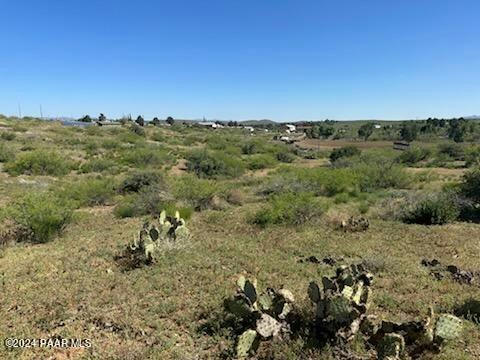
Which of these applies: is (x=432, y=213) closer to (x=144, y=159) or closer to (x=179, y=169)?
(x=179, y=169)

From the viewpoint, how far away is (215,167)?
25.1 metres

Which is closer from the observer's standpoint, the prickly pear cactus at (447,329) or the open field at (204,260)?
the prickly pear cactus at (447,329)

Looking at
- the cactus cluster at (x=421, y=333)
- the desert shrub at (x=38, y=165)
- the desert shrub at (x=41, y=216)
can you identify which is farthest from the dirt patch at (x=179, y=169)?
the cactus cluster at (x=421, y=333)

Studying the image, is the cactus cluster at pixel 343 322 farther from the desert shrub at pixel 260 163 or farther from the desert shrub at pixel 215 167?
the desert shrub at pixel 260 163

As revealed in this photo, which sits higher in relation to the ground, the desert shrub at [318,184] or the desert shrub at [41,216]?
the desert shrub at [41,216]

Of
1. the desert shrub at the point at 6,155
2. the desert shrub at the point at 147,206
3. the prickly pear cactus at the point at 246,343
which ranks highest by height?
the desert shrub at the point at 6,155

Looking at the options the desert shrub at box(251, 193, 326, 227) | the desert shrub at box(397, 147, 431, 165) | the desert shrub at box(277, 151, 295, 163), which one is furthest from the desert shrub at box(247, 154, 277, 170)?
the desert shrub at box(251, 193, 326, 227)

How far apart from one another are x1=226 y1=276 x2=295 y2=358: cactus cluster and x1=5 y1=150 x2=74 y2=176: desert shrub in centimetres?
1898

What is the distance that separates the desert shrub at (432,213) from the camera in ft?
40.0

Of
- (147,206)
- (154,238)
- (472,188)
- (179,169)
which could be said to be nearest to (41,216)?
(154,238)

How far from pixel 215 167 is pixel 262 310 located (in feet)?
64.5

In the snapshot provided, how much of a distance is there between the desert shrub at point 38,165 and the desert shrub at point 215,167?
732 centimetres

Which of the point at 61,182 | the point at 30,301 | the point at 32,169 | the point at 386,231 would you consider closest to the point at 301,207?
the point at 386,231

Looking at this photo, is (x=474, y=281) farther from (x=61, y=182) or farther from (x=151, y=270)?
(x=61, y=182)
